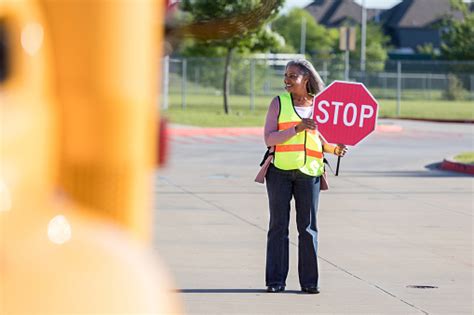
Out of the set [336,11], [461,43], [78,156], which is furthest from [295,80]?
[336,11]

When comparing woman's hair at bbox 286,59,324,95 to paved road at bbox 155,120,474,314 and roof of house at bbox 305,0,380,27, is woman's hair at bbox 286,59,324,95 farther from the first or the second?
roof of house at bbox 305,0,380,27

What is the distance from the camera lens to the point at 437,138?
35.0 meters

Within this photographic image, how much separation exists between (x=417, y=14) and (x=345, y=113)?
111013 millimetres

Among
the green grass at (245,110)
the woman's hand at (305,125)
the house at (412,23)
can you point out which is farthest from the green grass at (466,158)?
the house at (412,23)

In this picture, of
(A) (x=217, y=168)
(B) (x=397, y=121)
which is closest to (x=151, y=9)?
Result: (A) (x=217, y=168)

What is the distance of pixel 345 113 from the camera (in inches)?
257

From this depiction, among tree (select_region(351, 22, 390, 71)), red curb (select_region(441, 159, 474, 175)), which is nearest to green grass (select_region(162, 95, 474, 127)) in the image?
red curb (select_region(441, 159, 474, 175))

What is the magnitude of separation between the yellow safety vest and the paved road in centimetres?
94

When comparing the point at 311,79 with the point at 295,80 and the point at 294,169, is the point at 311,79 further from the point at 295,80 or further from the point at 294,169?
the point at 294,169

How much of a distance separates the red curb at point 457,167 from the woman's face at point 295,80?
1408 cm

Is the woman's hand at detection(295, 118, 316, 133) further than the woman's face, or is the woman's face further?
the woman's face

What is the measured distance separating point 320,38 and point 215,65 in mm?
58881

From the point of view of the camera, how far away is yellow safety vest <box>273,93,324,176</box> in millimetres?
8695

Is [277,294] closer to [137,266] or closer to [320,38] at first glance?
[137,266]
